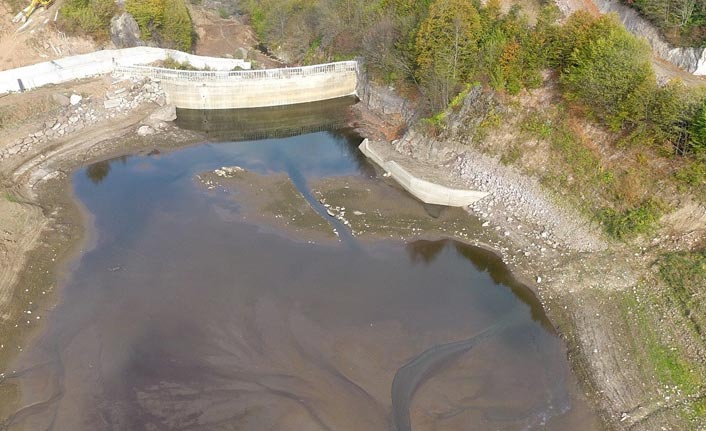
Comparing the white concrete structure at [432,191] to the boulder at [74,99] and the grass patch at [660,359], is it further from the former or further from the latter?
the boulder at [74,99]

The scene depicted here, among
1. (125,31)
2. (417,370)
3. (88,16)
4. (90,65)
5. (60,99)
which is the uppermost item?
(88,16)

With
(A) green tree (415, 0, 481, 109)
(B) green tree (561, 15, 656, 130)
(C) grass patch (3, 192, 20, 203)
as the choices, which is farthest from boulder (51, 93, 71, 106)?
(B) green tree (561, 15, 656, 130)

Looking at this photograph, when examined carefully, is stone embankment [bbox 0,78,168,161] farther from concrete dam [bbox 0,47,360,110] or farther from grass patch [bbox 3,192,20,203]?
Result: grass patch [bbox 3,192,20,203]

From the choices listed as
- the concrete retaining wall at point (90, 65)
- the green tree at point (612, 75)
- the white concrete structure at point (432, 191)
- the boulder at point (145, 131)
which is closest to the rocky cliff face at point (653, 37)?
the green tree at point (612, 75)

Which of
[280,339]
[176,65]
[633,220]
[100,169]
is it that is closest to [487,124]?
[633,220]

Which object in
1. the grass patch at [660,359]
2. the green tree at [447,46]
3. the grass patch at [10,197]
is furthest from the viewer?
the green tree at [447,46]

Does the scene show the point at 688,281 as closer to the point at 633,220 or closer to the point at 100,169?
the point at 633,220

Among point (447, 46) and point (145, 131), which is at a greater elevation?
point (447, 46)
